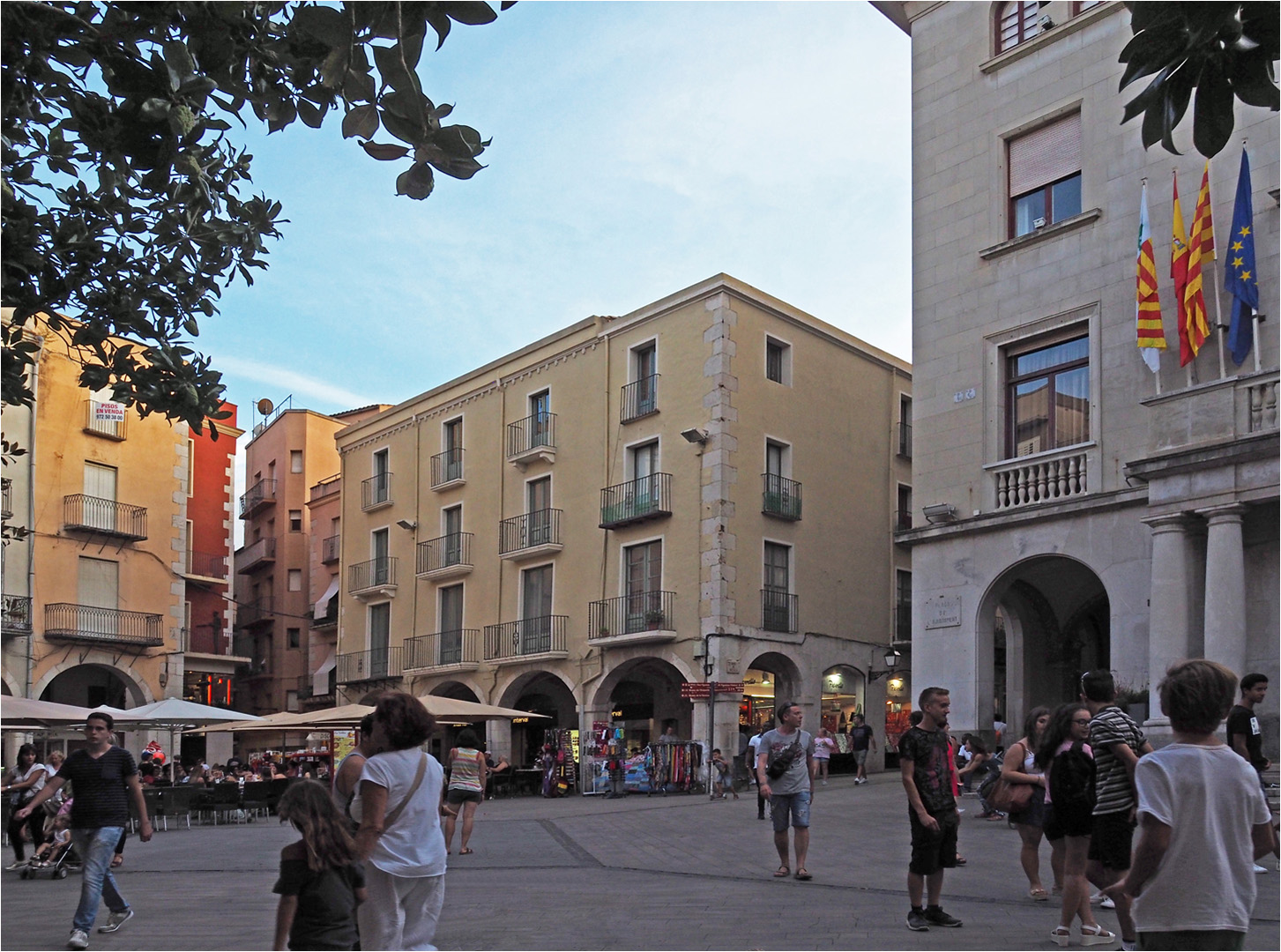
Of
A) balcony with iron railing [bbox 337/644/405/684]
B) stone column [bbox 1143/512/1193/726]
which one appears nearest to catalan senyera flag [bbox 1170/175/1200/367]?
stone column [bbox 1143/512/1193/726]

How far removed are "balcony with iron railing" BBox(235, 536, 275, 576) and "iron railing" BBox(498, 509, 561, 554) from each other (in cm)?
1810

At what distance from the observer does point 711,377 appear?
31.7 meters

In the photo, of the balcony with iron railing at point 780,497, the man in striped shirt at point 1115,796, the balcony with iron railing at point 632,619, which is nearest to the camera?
the man in striped shirt at point 1115,796

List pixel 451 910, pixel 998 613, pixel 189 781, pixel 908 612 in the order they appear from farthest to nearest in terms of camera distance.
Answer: pixel 908 612
pixel 189 781
pixel 998 613
pixel 451 910

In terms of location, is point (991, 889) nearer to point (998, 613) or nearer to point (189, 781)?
point (998, 613)

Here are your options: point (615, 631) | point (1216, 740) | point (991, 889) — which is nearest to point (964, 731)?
point (991, 889)

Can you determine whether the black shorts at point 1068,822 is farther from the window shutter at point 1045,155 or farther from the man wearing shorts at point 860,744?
the man wearing shorts at point 860,744

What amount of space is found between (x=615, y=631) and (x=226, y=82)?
26.9 m

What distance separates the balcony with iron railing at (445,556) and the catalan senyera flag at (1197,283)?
23.9 meters

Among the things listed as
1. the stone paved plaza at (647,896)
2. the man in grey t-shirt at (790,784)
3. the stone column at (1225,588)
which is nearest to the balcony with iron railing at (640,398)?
the stone paved plaza at (647,896)

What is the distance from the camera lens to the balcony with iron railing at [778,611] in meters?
31.9

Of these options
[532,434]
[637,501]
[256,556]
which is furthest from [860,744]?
[256,556]

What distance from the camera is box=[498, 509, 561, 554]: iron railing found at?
116ft

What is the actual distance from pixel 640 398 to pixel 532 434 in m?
4.28
